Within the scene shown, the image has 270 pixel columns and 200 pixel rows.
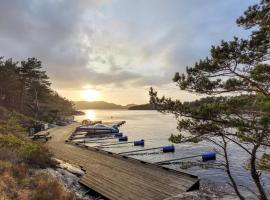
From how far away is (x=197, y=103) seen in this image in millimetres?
9711

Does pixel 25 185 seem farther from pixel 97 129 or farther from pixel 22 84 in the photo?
pixel 22 84

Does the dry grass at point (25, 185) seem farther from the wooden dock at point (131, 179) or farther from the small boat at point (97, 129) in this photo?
the small boat at point (97, 129)

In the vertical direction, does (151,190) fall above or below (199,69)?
below

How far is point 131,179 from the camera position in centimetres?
1335

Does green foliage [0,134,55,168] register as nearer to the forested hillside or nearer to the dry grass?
the dry grass

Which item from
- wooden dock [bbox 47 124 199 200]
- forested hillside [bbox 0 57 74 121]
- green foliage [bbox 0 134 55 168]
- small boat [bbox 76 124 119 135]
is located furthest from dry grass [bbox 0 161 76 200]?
forested hillside [bbox 0 57 74 121]

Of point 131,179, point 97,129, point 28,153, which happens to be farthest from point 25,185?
point 97,129

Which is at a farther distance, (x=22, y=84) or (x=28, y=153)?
(x=22, y=84)

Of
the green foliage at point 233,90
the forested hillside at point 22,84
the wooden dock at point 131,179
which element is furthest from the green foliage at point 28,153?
the forested hillside at point 22,84

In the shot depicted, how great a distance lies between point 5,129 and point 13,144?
8.24m

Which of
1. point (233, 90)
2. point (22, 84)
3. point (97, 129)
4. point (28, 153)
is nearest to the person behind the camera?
point (233, 90)

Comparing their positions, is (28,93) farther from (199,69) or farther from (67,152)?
(199,69)

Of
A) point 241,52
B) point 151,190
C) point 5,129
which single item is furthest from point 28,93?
point 241,52

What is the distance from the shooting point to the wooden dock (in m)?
11.4
